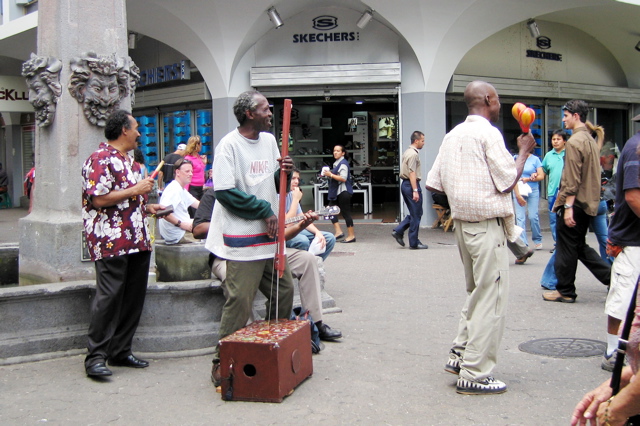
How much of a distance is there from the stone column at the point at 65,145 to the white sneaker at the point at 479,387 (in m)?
→ 3.15

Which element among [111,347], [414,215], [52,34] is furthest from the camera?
[414,215]

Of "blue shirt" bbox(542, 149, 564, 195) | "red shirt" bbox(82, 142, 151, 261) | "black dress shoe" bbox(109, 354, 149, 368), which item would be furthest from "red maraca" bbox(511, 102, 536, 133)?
"blue shirt" bbox(542, 149, 564, 195)

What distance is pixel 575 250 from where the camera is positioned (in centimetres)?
682

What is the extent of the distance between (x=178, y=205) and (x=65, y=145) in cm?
117

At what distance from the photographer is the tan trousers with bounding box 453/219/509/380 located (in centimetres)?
441

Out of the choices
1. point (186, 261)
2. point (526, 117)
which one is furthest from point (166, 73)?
point (526, 117)

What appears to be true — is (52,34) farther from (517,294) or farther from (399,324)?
(517,294)

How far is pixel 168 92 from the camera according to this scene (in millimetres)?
17438

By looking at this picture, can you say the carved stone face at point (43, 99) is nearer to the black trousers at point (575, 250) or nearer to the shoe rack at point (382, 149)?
the black trousers at point (575, 250)

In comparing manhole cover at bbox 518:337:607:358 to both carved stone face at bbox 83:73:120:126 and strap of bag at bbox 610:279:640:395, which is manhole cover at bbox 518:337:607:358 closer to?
strap of bag at bbox 610:279:640:395

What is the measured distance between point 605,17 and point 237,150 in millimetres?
14531

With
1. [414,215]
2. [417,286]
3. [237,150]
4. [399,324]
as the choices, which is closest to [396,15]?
[414,215]

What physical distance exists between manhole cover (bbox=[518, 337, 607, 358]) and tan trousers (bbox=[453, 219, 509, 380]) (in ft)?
3.91

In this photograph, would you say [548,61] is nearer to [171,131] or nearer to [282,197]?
[171,131]
